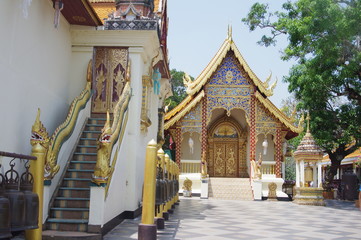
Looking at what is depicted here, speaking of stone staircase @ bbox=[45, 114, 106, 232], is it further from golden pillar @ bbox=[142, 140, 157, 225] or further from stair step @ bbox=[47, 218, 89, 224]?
golden pillar @ bbox=[142, 140, 157, 225]

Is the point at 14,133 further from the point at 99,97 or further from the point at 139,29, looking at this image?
the point at 139,29

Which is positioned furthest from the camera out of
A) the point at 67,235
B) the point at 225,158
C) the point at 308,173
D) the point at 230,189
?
the point at 225,158

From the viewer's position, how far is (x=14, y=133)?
20.2 feet

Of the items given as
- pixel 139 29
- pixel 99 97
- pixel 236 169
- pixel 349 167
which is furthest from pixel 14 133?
pixel 349 167

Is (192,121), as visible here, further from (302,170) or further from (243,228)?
(243,228)

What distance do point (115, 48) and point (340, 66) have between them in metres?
8.48

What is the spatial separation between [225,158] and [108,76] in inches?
517

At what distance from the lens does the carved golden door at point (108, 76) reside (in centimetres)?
895

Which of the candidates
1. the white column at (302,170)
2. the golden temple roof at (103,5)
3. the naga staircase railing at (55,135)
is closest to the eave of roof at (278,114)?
the white column at (302,170)

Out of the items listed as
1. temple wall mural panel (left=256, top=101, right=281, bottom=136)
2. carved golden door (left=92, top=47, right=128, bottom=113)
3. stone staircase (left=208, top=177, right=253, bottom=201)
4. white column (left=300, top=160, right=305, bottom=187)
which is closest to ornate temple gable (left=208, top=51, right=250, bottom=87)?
temple wall mural panel (left=256, top=101, right=281, bottom=136)

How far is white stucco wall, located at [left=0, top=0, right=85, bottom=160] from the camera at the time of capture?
19.3ft

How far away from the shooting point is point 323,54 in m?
14.1

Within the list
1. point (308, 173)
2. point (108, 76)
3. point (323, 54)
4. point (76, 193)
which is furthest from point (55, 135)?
point (308, 173)

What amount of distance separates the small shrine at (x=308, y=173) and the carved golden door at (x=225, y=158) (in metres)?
4.16
